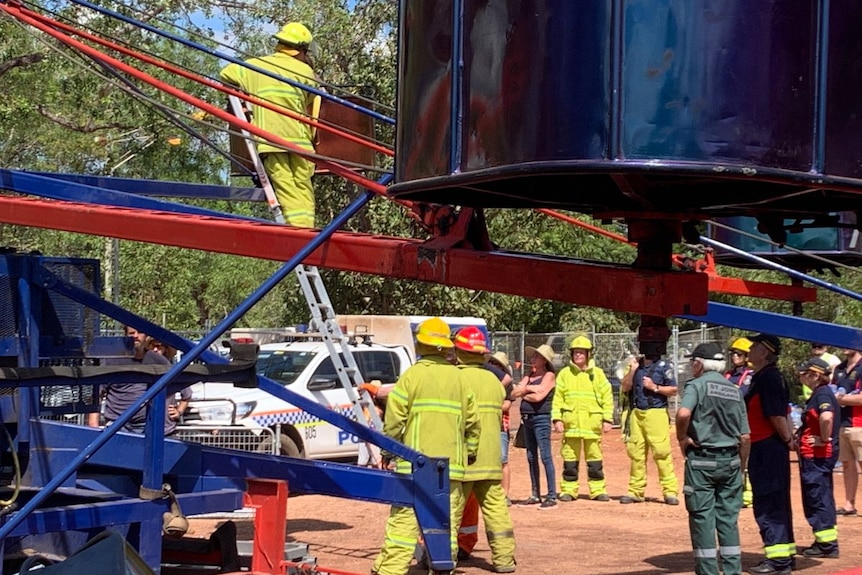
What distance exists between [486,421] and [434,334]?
0.91 meters

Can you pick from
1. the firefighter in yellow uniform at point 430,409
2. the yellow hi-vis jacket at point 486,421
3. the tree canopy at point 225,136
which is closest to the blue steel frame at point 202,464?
the firefighter in yellow uniform at point 430,409

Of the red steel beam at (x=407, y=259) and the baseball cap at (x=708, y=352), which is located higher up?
the red steel beam at (x=407, y=259)

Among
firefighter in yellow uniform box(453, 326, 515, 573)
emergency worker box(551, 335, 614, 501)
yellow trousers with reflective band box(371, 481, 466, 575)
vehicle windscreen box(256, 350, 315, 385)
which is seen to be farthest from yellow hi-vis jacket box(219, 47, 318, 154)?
vehicle windscreen box(256, 350, 315, 385)

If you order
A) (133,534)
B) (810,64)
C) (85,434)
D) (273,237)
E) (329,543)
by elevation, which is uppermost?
(810,64)

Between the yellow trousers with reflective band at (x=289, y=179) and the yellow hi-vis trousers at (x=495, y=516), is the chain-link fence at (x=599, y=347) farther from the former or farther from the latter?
the yellow trousers with reflective band at (x=289, y=179)

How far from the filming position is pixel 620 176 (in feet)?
15.7

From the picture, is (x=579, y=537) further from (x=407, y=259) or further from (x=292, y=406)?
(x=407, y=259)

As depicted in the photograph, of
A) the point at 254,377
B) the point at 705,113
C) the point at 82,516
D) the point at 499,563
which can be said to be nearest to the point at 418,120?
the point at 705,113

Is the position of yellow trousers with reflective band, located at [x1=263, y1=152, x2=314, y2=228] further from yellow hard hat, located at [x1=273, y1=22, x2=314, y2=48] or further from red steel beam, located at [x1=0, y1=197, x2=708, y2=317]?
red steel beam, located at [x1=0, y1=197, x2=708, y2=317]

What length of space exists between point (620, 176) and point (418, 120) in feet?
3.14

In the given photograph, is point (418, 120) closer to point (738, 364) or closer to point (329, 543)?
point (329, 543)

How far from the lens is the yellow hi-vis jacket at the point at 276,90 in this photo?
343 inches

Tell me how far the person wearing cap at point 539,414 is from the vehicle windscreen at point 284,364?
365 cm

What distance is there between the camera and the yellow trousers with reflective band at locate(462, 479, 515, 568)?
9.60m
